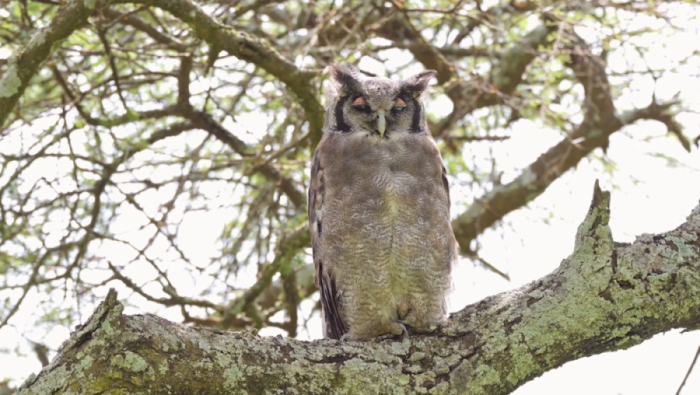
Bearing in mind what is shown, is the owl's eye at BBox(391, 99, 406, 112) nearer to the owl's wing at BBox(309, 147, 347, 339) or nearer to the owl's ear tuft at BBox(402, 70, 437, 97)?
the owl's ear tuft at BBox(402, 70, 437, 97)

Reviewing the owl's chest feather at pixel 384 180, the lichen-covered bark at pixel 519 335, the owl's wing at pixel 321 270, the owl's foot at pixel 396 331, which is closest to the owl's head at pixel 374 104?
the owl's chest feather at pixel 384 180

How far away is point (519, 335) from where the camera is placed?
300 cm

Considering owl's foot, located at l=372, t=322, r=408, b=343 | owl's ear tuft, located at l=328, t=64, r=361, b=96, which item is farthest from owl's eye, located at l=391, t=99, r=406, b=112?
owl's foot, located at l=372, t=322, r=408, b=343

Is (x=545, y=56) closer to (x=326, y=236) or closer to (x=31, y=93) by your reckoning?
(x=326, y=236)

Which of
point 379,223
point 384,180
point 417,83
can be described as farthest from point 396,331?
point 417,83

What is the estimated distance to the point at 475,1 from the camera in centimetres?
616

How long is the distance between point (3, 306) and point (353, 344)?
3898mm

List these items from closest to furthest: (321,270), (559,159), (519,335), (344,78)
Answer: (519,335)
(321,270)
(344,78)
(559,159)

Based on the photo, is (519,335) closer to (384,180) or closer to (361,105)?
(384,180)

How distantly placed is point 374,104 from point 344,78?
344mm

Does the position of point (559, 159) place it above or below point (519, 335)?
above

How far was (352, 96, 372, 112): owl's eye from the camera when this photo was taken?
15.0 ft

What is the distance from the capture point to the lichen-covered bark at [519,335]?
2771 millimetres

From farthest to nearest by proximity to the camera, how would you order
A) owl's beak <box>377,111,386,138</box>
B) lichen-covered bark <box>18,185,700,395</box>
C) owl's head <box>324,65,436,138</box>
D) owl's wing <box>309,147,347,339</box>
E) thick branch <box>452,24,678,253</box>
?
thick branch <box>452,24,678,253</box> → owl's head <box>324,65,436,138</box> → owl's beak <box>377,111,386,138</box> → owl's wing <box>309,147,347,339</box> → lichen-covered bark <box>18,185,700,395</box>
